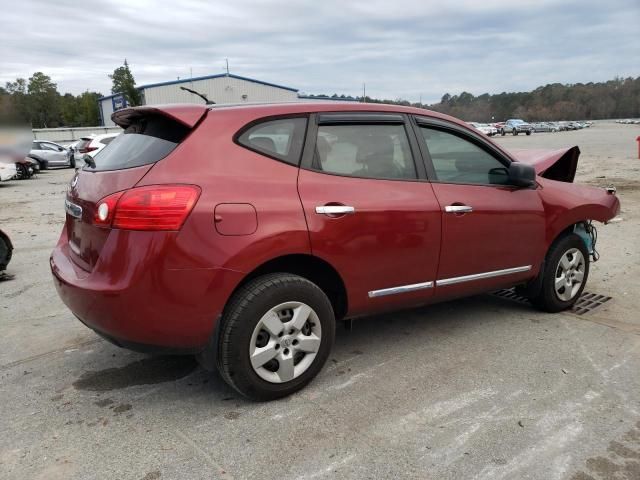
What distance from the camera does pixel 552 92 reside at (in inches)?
5344

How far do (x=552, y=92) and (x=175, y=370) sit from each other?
150733mm

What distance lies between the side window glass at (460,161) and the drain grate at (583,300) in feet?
4.56

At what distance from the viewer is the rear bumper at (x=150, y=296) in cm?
268

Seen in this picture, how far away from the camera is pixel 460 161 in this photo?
3.99 meters

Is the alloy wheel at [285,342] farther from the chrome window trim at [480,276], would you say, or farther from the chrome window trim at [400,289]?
the chrome window trim at [480,276]

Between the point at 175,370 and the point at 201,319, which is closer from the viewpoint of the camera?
the point at 201,319

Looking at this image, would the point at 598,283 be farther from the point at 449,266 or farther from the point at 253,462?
the point at 253,462

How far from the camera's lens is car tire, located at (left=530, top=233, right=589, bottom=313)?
14.7 ft

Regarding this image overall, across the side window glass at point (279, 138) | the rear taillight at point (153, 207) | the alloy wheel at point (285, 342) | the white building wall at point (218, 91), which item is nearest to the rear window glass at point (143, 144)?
the rear taillight at point (153, 207)

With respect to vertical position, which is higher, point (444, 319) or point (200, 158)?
point (200, 158)

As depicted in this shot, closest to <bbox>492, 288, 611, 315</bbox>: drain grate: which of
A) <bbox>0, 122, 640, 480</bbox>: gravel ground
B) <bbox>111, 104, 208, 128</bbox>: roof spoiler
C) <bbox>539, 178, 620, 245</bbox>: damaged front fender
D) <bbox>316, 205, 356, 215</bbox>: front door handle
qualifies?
<bbox>0, 122, 640, 480</bbox>: gravel ground

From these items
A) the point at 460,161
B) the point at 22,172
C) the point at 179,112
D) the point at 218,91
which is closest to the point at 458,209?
the point at 460,161

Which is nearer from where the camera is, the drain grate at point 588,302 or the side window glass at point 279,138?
the side window glass at point 279,138

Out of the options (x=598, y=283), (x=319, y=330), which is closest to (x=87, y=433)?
(x=319, y=330)
